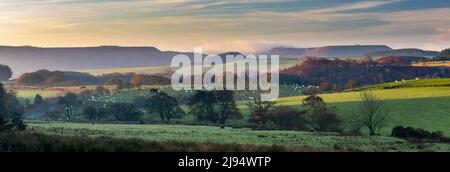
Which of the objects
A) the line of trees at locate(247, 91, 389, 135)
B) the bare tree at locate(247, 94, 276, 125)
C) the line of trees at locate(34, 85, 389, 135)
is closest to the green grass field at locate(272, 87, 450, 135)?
the line of trees at locate(34, 85, 389, 135)

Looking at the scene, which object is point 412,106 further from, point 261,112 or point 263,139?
point 263,139

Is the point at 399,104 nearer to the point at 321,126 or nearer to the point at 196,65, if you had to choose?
the point at 321,126

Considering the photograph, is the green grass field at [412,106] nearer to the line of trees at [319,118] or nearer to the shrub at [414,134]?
the line of trees at [319,118]

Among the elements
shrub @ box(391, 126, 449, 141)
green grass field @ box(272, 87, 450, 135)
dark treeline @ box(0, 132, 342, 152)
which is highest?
dark treeline @ box(0, 132, 342, 152)

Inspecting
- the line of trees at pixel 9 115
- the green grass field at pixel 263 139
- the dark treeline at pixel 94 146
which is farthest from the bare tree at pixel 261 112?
the dark treeline at pixel 94 146

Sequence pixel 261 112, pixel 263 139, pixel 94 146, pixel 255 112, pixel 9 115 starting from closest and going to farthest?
pixel 94 146 < pixel 263 139 < pixel 9 115 < pixel 261 112 < pixel 255 112

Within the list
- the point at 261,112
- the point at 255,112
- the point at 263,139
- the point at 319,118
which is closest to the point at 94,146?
the point at 263,139

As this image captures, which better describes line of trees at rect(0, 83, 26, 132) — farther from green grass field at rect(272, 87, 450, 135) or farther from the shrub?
green grass field at rect(272, 87, 450, 135)

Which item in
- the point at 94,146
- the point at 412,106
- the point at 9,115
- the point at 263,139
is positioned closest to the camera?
the point at 94,146

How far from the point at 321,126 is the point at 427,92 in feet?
130

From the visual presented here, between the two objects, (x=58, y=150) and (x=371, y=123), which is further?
(x=371, y=123)

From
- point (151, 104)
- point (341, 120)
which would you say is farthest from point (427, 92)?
point (151, 104)
